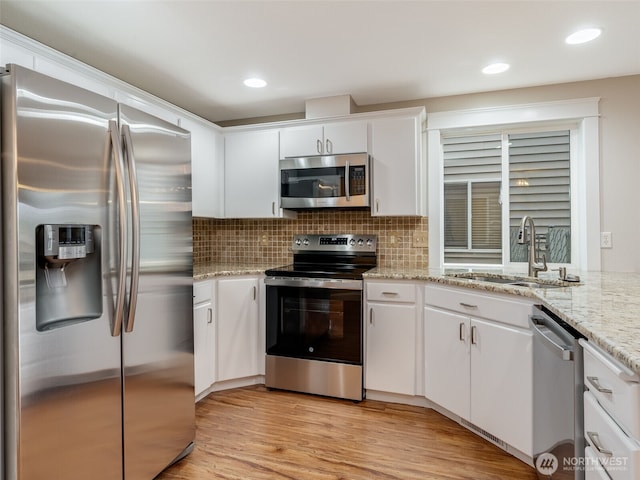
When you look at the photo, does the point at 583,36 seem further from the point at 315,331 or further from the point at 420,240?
the point at 315,331

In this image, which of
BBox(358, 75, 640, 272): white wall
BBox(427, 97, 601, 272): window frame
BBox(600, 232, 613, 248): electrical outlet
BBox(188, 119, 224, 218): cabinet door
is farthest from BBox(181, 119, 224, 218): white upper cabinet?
BBox(600, 232, 613, 248): electrical outlet

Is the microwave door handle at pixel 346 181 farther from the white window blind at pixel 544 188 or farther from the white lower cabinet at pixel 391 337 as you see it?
the white window blind at pixel 544 188

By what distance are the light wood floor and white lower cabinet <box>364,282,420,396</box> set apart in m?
0.17

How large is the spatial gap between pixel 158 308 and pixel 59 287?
1.46 feet

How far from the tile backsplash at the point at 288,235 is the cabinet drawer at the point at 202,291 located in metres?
0.78

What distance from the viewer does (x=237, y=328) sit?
2.79 metres

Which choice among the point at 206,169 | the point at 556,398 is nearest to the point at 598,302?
the point at 556,398

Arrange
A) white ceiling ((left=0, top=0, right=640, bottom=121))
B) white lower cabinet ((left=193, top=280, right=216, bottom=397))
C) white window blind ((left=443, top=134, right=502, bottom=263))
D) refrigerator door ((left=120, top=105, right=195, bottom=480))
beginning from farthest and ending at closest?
white window blind ((left=443, top=134, right=502, bottom=263)) → white lower cabinet ((left=193, top=280, right=216, bottom=397)) → white ceiling ((left=0, top=0, right=640, bottom=121)) → refrigerator door ((left=120, top=105, right=195, bottom=480))

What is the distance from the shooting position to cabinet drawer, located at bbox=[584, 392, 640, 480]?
87cm

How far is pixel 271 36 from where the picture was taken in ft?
6.66

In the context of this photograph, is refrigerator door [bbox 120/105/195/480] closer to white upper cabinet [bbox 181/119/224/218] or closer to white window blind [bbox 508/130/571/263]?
white upper cabinet [bbox 181/119/224/218]

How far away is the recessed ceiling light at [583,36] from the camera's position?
6.49 ft

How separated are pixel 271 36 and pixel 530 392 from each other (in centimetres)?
230

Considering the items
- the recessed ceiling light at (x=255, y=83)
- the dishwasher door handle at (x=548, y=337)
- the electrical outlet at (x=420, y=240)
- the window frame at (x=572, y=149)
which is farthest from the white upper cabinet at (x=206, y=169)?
the dishwasher door handle at (x=548, y=337)
